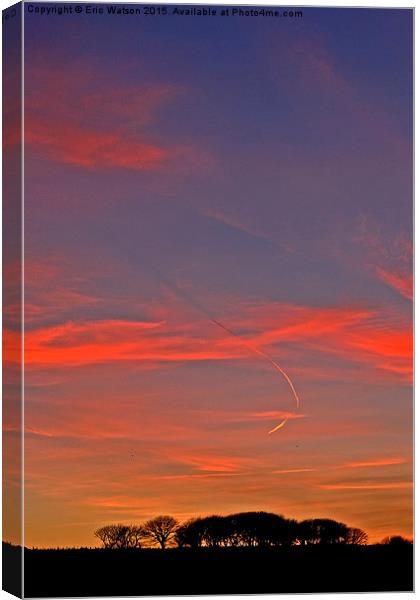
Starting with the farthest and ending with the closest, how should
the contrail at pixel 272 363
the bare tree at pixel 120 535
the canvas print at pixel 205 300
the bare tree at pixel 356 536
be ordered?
the bare tree at pixel 356 536, the contrail at pixel 272 363, the bare tree at pixel 120 535, the canvas print at pixel 205 300

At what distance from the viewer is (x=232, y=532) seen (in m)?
14.4

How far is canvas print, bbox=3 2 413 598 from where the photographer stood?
46.5 ft

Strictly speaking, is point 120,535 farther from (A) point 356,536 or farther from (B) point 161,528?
(A) point 356,536

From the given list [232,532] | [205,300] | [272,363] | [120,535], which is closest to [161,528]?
[120,535]

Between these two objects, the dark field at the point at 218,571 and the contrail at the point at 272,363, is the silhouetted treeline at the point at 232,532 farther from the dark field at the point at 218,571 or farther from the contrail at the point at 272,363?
the contrail at the point at 272,363

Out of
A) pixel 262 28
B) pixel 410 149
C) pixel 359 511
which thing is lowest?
pixel 359 511

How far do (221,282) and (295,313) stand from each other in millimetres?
713

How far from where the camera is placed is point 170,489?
47.0 feet

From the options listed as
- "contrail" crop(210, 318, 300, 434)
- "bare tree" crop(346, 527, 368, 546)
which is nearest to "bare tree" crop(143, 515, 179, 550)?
"contrail" crop(210, 318, 300, 434)

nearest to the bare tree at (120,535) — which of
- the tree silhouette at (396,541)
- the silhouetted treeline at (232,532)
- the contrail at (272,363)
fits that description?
the silhouetted treeline at (232,532)

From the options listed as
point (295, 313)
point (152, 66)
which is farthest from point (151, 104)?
point (295, 313)

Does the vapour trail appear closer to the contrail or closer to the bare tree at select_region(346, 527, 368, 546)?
the contrail

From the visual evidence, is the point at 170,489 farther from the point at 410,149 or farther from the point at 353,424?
the point at 410,149

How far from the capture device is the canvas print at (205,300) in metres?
14.2
